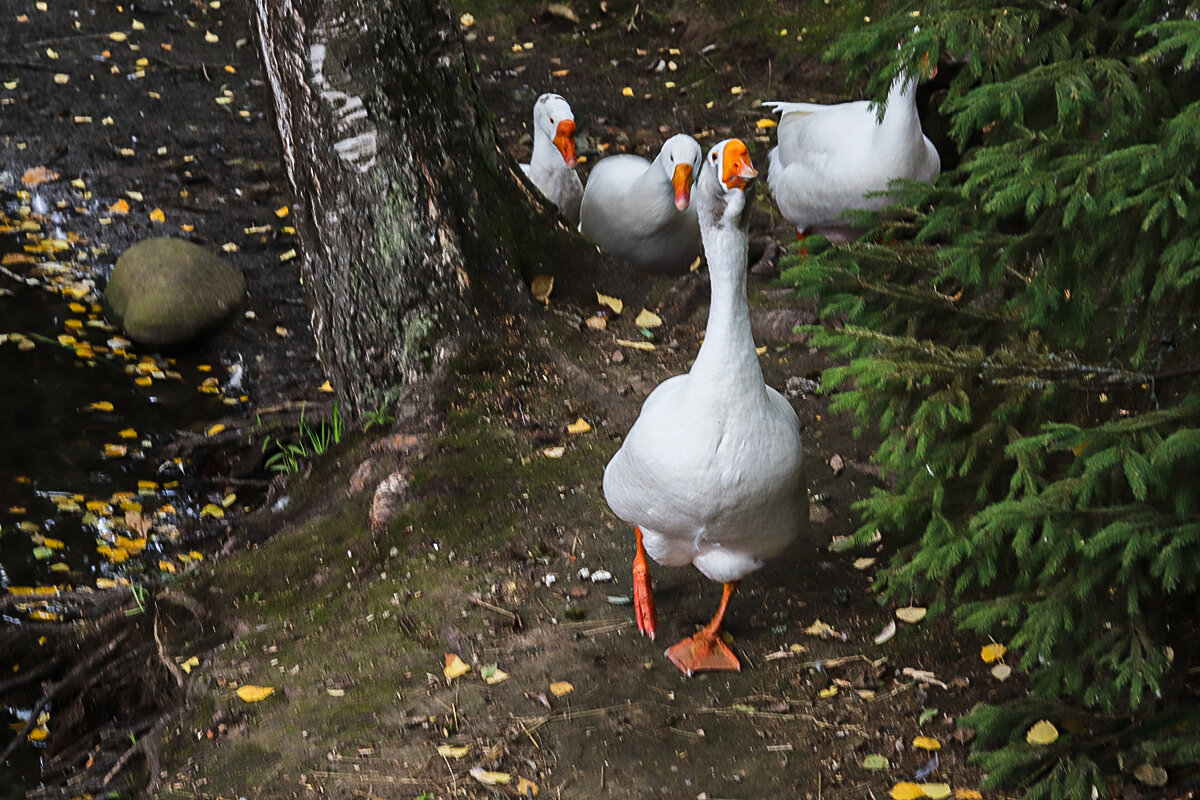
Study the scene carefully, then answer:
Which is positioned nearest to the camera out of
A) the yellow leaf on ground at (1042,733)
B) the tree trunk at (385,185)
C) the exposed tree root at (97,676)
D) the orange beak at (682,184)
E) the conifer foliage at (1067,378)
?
the conifer foliage at (1067,378)

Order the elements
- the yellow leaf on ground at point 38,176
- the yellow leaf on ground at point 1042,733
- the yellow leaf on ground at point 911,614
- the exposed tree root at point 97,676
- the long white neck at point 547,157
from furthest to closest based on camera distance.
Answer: the yellow leaf on ground at point 38,176
the long white neck at point 547,157
the exposed tree root at point 97,676
the yellow leaf on ground at point 911,614
the yellow leaf on ground at point 1042,733

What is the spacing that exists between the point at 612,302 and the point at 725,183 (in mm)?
2495

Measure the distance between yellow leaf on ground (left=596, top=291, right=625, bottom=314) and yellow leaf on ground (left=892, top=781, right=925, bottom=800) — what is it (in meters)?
3.16

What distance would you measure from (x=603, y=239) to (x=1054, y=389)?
4193 millimetres

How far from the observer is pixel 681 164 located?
6020 millimetres

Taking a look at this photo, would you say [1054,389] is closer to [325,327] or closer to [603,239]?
[325,327]

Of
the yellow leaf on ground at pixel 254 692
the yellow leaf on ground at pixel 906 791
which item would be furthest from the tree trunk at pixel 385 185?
the yellow leaf on ground at pixel 906 791

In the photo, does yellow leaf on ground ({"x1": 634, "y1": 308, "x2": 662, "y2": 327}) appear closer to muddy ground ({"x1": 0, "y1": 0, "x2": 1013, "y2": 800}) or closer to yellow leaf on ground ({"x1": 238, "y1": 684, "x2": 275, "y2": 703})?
muddy ground ({"x1": 0, "y1": 0, "x2": 1013, "y2": 800})

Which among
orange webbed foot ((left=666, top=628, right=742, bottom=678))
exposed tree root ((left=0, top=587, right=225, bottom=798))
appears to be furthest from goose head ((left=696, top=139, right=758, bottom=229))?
exposed tree root ((left=0, top=587, right=225, bottom=798))

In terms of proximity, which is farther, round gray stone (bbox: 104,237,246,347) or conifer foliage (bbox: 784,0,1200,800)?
round gray stone (bbox: 104,237,246,347)

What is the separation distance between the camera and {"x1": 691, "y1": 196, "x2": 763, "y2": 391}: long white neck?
328 cm

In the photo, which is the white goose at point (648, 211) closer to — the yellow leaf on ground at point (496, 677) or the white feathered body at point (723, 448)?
the white feathered body at point (723, 448)

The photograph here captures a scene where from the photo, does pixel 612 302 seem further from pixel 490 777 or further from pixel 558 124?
pixel 490 777

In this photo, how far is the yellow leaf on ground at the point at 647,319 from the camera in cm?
563
